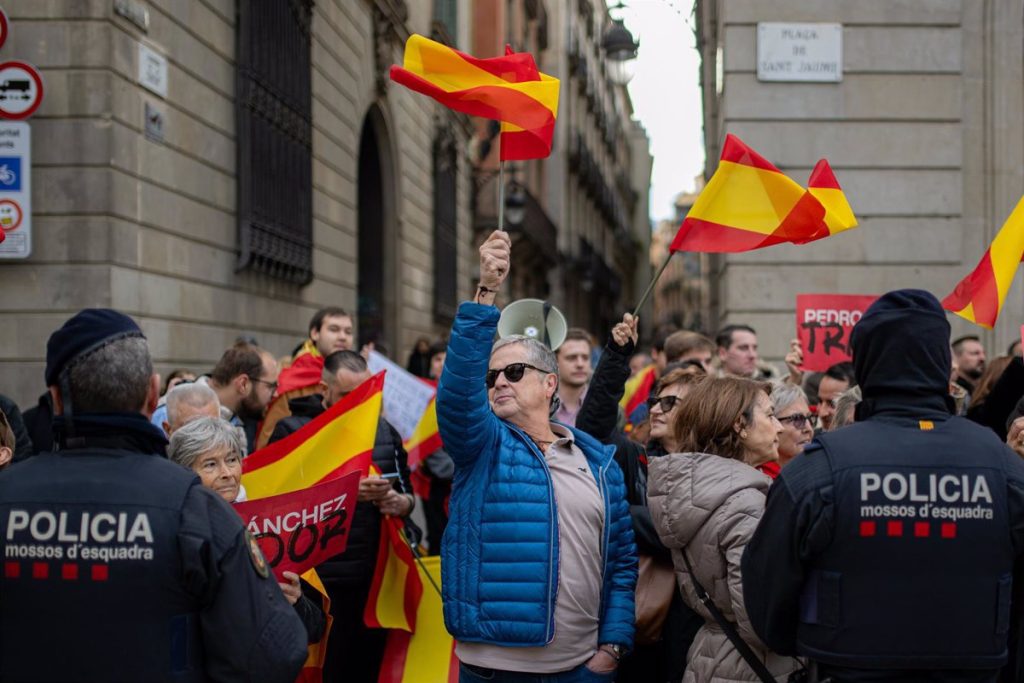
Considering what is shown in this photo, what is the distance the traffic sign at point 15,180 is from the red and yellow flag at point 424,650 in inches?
192

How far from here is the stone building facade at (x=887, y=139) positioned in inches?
428

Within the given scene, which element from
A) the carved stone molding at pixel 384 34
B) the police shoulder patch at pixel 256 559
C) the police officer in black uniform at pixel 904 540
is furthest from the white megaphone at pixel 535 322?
the carved stone molding at pixel 384 34

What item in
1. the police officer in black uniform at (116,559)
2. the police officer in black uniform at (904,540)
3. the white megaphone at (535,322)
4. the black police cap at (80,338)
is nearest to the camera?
the police officer in black uniform at (116,559)

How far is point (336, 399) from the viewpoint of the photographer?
5.67 meters

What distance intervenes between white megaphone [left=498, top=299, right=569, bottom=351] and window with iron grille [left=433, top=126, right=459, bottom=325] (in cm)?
1737

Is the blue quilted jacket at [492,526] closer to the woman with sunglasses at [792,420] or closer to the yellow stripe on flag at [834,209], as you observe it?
the woman with sunglasses at [792,420]

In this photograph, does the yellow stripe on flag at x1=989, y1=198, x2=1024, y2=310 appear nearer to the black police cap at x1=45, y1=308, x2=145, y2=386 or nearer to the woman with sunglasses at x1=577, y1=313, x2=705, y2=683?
→ the woman with sunglasses at x1=577, y1=313, x2=705, y2=683

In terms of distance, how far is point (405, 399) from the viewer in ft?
25.0

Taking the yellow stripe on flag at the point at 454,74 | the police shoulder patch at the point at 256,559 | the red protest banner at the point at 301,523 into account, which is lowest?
the red protest banner at the point at 301,523

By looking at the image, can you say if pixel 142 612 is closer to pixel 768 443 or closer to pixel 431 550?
pixel 768 443

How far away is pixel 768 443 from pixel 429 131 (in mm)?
20331

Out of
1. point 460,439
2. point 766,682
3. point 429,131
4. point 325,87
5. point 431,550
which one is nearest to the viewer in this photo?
point 766,682

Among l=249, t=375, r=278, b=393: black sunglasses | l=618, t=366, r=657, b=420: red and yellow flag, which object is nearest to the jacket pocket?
l=249, t=375, r=278, b=393: black sunglasses

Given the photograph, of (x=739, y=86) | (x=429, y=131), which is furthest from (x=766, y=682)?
(x=429, y=131)
